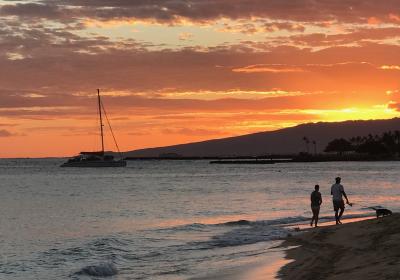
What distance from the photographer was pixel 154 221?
1465 inches

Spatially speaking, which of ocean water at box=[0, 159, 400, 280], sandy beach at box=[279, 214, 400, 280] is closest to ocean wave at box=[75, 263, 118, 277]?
ocean water at box=[0, 159, 400, 280]

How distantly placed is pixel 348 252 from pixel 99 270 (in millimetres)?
→ 7413

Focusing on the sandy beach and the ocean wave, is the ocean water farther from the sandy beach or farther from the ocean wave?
the sandy beach

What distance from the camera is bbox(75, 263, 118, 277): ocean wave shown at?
1914 centimetres

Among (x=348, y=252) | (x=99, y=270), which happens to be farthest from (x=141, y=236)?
(x=348, y=252)

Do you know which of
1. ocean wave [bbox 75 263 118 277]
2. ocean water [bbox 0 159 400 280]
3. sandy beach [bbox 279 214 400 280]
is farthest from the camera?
ocean water [bbox 0 159 400 280]

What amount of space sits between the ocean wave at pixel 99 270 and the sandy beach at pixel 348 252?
5.31 m

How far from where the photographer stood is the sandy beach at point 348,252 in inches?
543

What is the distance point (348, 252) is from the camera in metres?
17.0

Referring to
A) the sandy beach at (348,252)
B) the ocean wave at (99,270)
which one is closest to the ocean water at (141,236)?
the ocean wave at (99,270)

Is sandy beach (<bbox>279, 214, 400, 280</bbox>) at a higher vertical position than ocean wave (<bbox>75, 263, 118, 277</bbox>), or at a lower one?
higher

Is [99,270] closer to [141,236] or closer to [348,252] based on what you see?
[348,252]

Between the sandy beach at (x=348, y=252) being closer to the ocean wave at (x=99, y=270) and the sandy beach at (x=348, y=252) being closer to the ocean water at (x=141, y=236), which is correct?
the ocean water at (x=141, y=236)

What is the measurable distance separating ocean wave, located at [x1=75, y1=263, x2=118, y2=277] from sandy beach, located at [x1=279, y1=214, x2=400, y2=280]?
5.31 metres
